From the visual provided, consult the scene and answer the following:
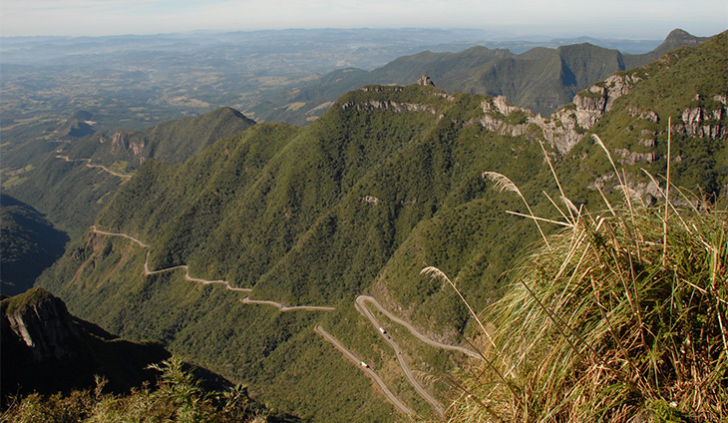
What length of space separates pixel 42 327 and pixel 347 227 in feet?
219

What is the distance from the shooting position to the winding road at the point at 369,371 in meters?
57.7

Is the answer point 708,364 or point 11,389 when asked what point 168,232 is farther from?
point 708,364

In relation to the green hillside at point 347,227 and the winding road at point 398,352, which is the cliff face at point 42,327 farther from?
the winding road at point 398,352

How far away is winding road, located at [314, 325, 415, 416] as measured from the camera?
57.7 meters

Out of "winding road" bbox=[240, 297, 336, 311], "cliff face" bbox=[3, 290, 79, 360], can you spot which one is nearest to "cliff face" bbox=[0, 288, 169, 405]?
"cliff face" bbox=[3, 290, 79, 360]

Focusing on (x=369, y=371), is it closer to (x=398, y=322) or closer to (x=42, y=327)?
(x=398, y=322)

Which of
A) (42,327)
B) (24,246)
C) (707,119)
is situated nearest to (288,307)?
(42,327)

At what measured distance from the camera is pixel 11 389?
40.2 m

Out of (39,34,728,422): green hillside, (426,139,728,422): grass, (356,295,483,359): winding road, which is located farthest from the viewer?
(39,34,728,422): green hillside

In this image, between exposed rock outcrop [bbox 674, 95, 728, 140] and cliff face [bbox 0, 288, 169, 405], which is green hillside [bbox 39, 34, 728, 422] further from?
Answer: cliff face [bbox 0, 288, 169, 405]

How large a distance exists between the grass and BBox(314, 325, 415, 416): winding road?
5091cm

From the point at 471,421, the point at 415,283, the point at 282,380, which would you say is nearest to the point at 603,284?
the point at 471,421

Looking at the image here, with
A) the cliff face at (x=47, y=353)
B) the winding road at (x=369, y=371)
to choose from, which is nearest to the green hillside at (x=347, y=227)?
the winding road at (x=369, y=371)

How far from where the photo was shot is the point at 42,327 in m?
47.1
